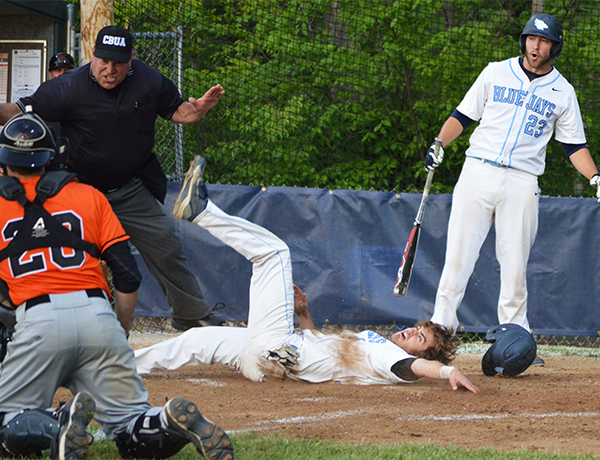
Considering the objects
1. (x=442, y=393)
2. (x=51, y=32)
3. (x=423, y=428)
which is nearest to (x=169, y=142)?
(x=51, y=32)

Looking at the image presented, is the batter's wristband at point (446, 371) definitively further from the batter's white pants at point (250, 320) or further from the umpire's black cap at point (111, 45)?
the umpire's black cap at point (111, 45)

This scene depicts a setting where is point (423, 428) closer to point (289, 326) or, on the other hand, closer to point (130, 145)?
point (289, 326)

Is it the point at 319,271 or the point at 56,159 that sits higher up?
the point at 56,159

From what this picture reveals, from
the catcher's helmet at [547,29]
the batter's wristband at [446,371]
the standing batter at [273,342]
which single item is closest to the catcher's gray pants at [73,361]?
the standing batter at [273,342]

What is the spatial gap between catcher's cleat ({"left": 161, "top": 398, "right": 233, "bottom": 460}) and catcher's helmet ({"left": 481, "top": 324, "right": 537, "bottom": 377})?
289cm

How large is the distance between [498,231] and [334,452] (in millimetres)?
3153

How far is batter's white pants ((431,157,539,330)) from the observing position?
5801 mm

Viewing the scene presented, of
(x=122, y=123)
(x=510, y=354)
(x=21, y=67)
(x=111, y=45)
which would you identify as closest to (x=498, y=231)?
(x=510, y=354)

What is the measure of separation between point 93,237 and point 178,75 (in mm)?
5283

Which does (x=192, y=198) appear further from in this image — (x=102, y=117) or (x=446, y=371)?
(x=446, y=371)

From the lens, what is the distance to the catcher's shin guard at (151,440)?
9.74 ft

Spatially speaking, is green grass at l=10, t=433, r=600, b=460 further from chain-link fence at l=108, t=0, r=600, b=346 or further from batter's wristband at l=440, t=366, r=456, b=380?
chain-link fence at l=108, t=0, r=600, b=346

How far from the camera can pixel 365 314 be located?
25.0ft

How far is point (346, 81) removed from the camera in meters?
9.68
